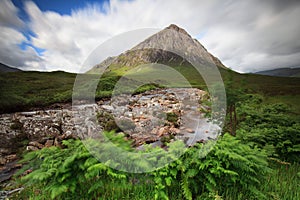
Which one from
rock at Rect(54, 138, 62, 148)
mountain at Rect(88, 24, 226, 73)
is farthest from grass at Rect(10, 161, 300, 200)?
mountain at Rect(88, 24, 226, 73)

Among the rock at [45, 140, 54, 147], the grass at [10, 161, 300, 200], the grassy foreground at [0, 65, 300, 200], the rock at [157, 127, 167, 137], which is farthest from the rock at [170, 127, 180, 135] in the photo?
the rock at [45, 140, 54, 147]

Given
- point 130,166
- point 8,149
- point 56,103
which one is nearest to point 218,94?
point 130,166

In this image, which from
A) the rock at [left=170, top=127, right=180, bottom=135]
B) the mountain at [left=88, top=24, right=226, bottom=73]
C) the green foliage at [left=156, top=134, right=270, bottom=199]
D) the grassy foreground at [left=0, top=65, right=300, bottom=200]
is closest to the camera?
the grassy foreground at [left=0, top=65, right=300, bottom=200]

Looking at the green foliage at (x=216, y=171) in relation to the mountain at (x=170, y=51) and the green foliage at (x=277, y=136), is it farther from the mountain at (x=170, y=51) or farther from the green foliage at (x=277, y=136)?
the mountain at (x=170, y=51)

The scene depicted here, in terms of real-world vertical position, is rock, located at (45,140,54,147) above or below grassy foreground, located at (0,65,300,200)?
below

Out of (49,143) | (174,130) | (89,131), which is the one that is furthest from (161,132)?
→ (49,143)

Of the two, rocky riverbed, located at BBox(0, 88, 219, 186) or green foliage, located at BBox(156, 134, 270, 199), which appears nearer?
green foliage, located at BBox(156, 134, 270, 199)

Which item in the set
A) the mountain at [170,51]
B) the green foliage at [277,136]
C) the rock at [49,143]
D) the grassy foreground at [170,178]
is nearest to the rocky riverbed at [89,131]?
the rock at [49,143]

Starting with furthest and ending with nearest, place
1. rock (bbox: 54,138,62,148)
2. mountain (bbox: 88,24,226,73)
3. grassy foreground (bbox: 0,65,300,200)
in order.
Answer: mountain (bbox: 88,24,226,73) < rock (bbox: 54,138,62,148) < grassy foreground (bbox: 0,65,300,200)

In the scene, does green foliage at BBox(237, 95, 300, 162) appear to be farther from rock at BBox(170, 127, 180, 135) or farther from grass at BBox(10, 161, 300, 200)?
rock at BBox(170, 127, 180, 135)

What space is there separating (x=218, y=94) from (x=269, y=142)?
1.53 m

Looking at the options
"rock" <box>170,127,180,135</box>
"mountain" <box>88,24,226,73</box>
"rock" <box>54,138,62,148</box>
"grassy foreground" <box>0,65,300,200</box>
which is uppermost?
"mountain" <box>88,24,226,73</box>

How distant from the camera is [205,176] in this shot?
2.30 meters

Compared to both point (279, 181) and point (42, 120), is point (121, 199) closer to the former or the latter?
point (279, 181)
